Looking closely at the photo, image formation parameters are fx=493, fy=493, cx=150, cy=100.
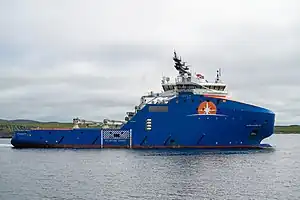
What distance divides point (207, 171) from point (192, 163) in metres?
5.11

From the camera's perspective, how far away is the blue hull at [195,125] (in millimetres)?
55031

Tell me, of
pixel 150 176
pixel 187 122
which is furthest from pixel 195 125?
pixel 150 176

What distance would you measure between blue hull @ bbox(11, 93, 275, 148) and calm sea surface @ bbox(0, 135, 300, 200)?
11.1ft

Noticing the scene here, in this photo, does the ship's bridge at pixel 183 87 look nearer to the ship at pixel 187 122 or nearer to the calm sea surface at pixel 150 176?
the ship at pixel 187 122

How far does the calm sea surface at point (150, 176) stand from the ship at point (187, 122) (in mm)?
3606

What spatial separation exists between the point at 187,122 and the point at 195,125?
37.7 inches

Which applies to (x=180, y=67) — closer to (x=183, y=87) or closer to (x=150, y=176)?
(x=183, y=87)

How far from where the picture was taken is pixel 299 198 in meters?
27.4

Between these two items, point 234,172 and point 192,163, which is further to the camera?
point 192,163

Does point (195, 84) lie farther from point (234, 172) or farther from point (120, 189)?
point (120, 189)

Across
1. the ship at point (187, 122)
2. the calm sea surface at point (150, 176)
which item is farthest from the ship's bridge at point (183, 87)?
the calm sea surface at point (150, 176)

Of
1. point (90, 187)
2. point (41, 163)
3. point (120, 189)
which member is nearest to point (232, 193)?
point (120, 189)

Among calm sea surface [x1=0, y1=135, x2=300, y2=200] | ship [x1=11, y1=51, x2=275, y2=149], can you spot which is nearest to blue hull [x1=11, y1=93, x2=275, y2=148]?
ship [x1=11, y1=51, x2=275, y2=149]

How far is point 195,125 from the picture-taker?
55.4 m
